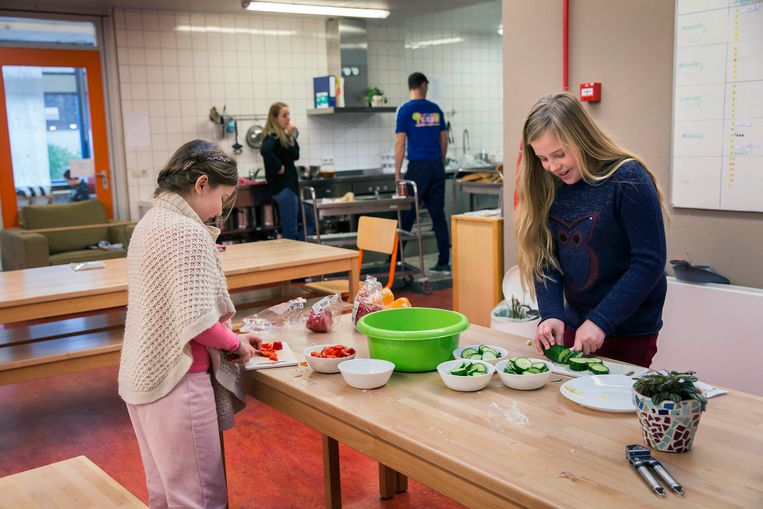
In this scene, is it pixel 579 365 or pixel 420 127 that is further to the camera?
pixel 420 127

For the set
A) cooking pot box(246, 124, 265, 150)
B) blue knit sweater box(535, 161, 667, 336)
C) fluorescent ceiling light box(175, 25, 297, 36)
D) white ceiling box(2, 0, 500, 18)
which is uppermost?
white ceiling box(2, 0, 500, 18)

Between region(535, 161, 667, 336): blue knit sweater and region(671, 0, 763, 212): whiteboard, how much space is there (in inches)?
51.3

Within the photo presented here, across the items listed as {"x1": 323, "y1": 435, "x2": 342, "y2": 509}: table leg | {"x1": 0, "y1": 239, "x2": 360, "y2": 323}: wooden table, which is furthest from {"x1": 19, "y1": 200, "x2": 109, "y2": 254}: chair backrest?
{"x1": 323, "y1": 435, "x2": 342, "y2": 509}: table leg

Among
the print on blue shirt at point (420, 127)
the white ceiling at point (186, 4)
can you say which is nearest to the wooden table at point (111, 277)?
the print on blue shirt at point (420, 127)

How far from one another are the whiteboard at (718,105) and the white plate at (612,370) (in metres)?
1.60

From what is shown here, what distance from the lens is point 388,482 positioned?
277 cm

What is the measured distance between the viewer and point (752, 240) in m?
3.17

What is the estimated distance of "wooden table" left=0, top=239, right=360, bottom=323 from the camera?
3350 mm

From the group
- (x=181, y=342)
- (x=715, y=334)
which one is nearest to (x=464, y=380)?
(x=181, y=342)

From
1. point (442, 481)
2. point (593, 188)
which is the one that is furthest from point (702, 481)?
point (593, 188)

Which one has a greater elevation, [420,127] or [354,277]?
[420,127]

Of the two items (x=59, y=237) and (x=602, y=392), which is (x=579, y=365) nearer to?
(x=602, y=392)

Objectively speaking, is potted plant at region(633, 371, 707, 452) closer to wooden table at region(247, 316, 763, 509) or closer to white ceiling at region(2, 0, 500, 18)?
wooden table at region(247, 316, 763, 509)

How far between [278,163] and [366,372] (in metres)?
5.01
